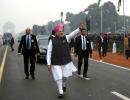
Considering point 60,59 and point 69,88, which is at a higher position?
point 60,59

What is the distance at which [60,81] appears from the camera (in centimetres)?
1228

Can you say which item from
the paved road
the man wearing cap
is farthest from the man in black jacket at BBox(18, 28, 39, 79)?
the man wearing cap

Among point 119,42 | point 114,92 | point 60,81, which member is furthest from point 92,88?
point 119,42

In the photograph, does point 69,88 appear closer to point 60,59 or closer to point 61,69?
point 61,69

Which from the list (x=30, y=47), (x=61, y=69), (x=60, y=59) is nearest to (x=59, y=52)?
(x=60, y=59)

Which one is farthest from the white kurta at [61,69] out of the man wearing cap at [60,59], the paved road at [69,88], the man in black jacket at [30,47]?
the man in black jacket at [30,47]

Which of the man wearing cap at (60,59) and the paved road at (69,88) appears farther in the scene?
the paved road at (69,88)

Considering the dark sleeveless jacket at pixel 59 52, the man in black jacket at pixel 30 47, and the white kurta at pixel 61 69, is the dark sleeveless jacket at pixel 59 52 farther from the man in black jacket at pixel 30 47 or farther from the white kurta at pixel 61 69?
the man in black jacket at pixel 30 47

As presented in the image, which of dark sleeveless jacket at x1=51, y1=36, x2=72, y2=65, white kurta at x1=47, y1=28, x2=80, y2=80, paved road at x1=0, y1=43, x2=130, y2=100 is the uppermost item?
dark sleeveless jacket at x1=51, y1=36, x2=72, y2=65

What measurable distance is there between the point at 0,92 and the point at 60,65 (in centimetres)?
236

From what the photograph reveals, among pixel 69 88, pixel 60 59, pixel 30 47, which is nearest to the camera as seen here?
pixel 60 59

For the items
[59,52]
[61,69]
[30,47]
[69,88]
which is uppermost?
[59,52]

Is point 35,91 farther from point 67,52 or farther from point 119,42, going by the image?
point 119,42

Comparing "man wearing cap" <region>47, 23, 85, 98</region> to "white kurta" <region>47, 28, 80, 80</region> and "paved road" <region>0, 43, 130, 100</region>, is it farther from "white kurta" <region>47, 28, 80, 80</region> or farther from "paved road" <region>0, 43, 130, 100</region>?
"paved road" <region>0, 43, 130, 100</region>
